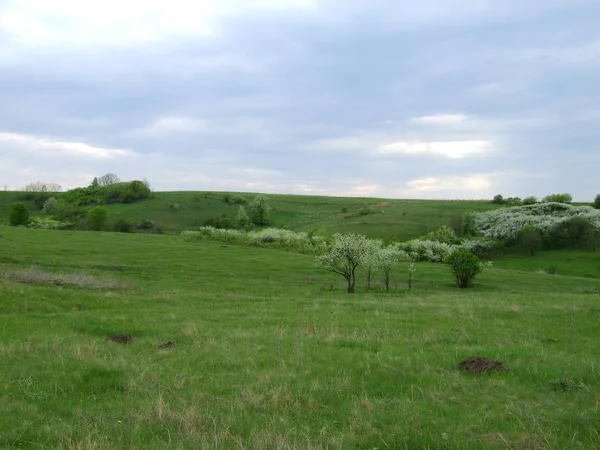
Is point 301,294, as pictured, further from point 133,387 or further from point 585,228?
point 585,228

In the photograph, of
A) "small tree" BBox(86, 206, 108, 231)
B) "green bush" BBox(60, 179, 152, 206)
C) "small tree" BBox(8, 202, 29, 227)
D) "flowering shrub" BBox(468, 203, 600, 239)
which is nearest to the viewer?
"flowering shrub" BBox(468, 203, 600, 239)

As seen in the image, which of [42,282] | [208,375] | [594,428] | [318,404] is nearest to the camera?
[594,428]

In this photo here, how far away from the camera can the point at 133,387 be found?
9.20 m

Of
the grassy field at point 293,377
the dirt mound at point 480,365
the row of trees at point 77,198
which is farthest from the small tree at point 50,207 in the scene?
the dirt mound at point 480,365

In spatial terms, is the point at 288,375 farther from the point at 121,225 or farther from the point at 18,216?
the point at 18,216

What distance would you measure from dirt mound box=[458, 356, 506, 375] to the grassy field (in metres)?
0.23

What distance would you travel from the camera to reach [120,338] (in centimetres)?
1420

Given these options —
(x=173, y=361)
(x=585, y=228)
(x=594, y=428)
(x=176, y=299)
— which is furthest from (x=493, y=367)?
(x=585, y=228)

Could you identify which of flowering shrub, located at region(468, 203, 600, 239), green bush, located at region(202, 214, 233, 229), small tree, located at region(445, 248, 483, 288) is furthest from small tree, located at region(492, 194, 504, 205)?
small tree, located at region(445, 248, 483, 288)

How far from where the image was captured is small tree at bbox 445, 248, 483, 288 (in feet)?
137

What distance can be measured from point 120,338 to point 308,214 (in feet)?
437

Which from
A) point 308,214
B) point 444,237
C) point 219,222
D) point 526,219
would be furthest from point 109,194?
point 526,219

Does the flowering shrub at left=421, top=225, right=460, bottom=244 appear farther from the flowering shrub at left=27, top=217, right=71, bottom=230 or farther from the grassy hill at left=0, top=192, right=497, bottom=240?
the flowering shrub at left=27, top=217, right=71, bottom=230

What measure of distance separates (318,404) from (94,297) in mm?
18276
